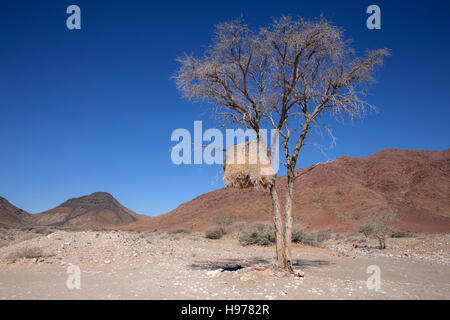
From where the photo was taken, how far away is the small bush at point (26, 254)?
39.5 ft

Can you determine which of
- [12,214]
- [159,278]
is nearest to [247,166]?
[159,278]

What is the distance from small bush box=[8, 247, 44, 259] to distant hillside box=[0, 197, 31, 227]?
65079 mm

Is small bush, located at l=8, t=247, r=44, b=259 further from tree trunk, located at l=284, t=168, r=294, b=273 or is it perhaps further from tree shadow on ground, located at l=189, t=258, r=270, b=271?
tree trunk, located at l=284, t=168, r=294, b=273

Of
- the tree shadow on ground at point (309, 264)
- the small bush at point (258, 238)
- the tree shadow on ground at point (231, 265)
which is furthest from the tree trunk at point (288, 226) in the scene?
the small bush at point (258, 238)

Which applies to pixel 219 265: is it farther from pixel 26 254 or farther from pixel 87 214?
pixel 87 214

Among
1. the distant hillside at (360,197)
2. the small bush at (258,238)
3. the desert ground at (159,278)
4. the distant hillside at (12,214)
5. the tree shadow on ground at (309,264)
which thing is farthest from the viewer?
the distant hillside at (12,214)

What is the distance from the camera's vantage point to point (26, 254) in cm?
1216

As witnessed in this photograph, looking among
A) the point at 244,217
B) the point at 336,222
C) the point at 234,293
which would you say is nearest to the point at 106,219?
the point at 244,217

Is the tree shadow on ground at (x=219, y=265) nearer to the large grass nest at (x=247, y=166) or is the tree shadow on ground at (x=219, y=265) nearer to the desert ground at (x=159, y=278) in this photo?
the desert ground at (x=159, y=278)

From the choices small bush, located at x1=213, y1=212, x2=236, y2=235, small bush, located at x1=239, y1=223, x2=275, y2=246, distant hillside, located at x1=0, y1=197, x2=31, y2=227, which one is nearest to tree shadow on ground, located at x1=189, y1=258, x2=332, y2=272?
small bush, located at x1=239, y1=223, x2=275, y2=246

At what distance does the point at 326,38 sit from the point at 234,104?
10.8 ft

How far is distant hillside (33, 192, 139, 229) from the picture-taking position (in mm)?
78250

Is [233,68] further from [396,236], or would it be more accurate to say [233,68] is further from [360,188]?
[360,188]

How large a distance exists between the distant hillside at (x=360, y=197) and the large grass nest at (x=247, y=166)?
3677cm
